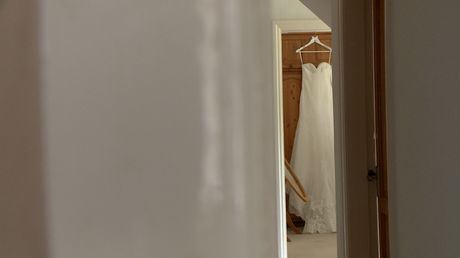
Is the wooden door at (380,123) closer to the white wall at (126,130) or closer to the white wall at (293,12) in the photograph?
the white wall at (126,130)

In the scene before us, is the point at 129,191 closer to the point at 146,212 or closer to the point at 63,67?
the point at 146,212

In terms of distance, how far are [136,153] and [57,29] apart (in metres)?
0.39

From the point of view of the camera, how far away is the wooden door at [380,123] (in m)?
1.18

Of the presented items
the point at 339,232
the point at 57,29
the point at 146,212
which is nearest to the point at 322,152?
the point at 339,232

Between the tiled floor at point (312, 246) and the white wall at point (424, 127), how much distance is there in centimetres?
314

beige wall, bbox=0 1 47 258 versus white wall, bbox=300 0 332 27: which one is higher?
white wall, bbox=300 0 332 27

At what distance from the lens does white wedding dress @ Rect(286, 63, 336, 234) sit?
173 inches

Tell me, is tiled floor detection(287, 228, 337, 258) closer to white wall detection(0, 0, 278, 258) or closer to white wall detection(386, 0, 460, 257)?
white wall detection(0, 0, 278, 258)

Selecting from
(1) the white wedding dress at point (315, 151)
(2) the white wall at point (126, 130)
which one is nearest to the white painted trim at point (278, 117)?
(2) the white wall at point (126, 130)

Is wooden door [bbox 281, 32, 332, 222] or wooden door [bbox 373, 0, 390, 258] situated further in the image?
wooden door [bbox 281, 32, 332, 222]

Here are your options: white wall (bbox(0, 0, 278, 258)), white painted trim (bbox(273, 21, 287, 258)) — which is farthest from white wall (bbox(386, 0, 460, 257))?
white painted trim (bbox(273, 21, 287, 258))

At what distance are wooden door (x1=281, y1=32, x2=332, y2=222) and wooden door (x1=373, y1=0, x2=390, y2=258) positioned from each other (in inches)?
134

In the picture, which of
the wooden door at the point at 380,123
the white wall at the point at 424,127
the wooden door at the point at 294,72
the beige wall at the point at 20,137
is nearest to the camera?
the white wall at the point at 424,127

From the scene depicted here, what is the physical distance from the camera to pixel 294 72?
4.66m
